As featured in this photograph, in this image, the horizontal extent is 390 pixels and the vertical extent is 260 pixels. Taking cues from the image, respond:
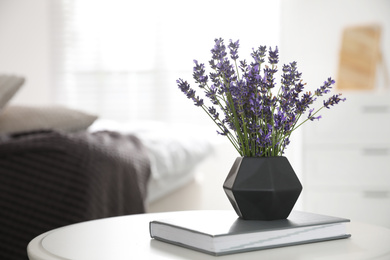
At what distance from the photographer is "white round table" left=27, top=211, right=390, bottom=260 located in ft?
2.76

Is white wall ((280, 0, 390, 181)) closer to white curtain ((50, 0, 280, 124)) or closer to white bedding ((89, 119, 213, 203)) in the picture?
white curtain ((50, 0, 280, 124))

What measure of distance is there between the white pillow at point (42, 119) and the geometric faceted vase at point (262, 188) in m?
1.30

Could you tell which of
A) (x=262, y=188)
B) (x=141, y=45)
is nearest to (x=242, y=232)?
(x=262, y=188)

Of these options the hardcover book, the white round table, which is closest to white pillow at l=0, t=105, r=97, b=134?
the white round table

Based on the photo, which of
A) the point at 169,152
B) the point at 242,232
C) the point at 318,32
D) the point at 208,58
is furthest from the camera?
the point at 208,58

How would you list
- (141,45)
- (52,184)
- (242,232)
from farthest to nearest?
(141,45)
(52,184)
(242,232)

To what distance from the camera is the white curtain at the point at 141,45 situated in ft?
14.2

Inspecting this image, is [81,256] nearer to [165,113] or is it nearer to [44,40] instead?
[165,113]

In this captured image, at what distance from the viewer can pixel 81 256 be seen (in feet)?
2.79

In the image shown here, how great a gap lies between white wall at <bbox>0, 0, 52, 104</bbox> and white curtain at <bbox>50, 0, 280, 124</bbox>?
0.07m

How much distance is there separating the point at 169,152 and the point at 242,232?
1540 millimetres

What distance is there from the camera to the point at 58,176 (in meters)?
1.79

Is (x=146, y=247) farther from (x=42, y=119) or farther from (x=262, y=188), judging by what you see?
(x=42, y=119)

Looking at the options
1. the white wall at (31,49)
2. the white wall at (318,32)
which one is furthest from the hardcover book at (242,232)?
the white wall at (31,49)
